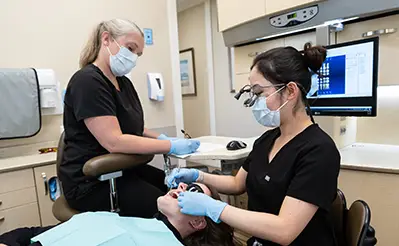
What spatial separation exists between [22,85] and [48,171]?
617 millimetres

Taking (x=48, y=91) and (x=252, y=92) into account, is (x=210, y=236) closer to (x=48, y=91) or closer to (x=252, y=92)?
(x=252, y=92)

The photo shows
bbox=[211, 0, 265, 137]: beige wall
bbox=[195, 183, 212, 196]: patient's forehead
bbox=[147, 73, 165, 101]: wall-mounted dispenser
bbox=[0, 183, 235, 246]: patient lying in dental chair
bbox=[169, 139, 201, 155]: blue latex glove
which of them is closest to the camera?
bbox=[0, 183, 235, 246]: patient lying in dental chair

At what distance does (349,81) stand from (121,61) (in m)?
1.20

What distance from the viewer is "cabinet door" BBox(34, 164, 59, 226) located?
1825 millimetres

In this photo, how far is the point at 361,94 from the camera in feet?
5.15

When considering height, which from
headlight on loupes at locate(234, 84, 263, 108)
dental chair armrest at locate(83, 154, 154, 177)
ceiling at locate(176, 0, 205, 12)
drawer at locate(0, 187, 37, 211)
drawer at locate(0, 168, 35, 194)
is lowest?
drawer at locate(0, 187, 37, 211)

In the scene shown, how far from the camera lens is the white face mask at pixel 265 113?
40.7 inches

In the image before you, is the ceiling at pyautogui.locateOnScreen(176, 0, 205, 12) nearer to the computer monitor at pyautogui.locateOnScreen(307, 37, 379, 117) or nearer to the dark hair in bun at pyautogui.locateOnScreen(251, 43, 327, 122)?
the computer monitor at pyautogui.locateOnScreen(307, 37, 379, 117)

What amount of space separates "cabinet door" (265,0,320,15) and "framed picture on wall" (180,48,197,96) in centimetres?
225

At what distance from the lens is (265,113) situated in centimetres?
106

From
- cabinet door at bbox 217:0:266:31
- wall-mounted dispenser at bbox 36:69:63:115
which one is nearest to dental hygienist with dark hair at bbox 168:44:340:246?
cabinet door at bbox 217:0:266:31

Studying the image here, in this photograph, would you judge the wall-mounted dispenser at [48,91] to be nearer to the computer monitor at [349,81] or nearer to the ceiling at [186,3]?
the computer monitor at [349,81]

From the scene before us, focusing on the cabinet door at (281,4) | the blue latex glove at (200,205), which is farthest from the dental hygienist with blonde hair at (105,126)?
the cabinet door at (281,4)

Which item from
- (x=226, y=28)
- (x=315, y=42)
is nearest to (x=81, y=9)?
(x=226, y=28)
